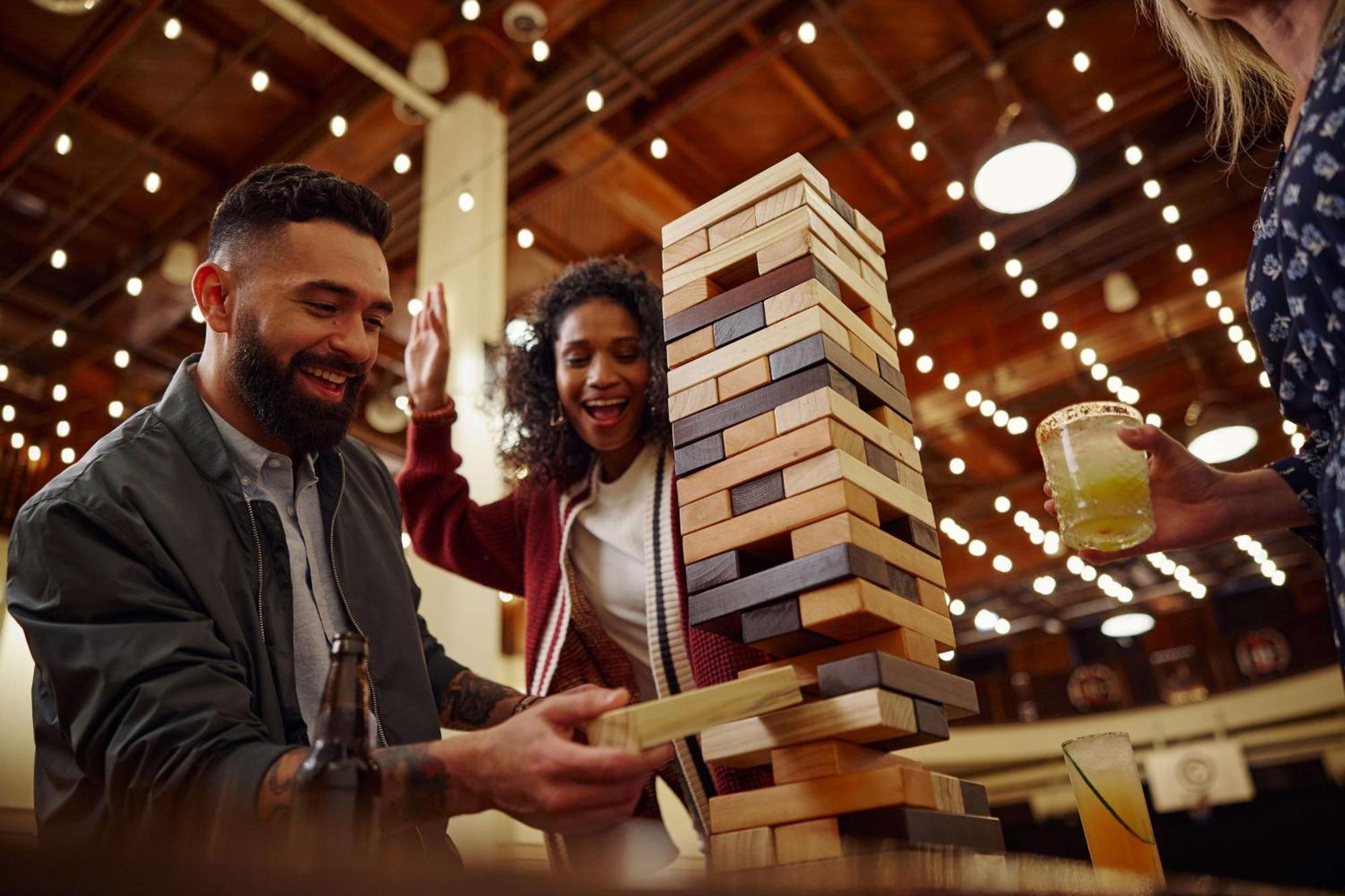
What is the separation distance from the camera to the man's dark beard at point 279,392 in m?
1.66

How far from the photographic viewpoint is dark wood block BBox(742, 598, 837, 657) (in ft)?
4.38

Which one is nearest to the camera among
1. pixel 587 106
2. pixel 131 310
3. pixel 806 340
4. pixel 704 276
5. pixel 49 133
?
pixel 806 340

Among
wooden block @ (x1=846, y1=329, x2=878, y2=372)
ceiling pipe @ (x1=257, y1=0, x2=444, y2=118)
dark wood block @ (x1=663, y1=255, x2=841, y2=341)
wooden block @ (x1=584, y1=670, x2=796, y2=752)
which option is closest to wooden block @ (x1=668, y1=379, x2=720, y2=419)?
dark wood block @ (x1=663, y1=255, x2=841, y2=341)

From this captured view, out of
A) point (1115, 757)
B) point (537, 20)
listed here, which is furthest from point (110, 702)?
point (537, 20)

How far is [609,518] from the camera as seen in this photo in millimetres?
2117

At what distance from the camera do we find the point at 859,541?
1.34 m

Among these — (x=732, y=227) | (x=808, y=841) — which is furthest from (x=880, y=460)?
(x=808, y=841)

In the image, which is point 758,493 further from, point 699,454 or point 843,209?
point 843,209

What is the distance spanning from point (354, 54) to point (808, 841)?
5.18m

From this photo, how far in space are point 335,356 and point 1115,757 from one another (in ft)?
→ 4.45

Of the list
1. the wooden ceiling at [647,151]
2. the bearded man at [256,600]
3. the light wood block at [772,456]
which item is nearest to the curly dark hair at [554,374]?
the bearded man at [256,600]

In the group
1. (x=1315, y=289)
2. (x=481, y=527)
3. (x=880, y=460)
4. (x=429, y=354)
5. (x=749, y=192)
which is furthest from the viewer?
(x=481, y=527)

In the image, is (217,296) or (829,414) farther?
(217,296)

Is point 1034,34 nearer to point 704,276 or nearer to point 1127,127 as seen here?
point 1127,127
